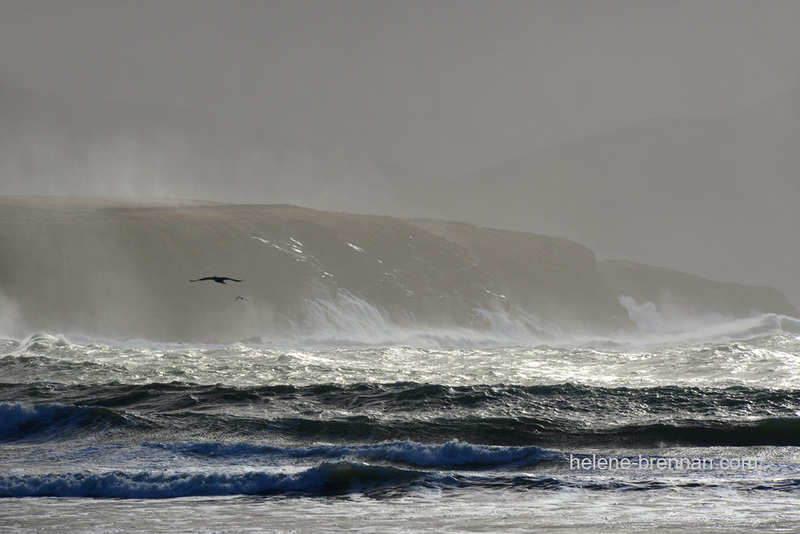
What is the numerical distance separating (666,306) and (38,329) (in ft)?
296

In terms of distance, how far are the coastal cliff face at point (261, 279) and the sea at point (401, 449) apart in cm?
3615

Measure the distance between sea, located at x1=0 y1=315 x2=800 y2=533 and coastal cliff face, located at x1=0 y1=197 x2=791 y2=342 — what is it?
119 ft

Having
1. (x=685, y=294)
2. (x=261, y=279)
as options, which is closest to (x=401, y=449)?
(x=261, y=279)

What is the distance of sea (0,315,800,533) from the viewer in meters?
10.6

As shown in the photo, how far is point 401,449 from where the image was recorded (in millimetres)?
14844

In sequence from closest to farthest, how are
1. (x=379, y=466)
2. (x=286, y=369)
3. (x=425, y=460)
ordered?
(x=379, y=466)
(x=425, y=460)
(x=286, y=369)

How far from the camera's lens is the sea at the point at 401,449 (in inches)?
419

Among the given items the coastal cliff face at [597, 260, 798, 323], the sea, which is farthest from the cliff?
the sea

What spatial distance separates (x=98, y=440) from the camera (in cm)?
1670

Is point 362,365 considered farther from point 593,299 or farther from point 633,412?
point 593,299

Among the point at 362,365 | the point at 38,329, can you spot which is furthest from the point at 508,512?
the point at 38,329

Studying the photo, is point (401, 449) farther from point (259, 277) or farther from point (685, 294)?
point (685, 294)

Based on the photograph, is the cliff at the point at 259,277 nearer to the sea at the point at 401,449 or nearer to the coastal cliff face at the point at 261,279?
the coastal cliff face at the point at 261,279

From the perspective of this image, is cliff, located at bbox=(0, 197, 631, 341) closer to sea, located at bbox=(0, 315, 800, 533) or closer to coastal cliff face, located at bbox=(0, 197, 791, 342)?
coastal cliff face, located at bbox=(0, 197, 791, 342)
